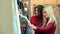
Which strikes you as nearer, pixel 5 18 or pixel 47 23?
pixel 5 18

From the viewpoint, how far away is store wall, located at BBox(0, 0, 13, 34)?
103 cm

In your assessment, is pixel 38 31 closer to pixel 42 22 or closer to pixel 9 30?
pixel 42 22

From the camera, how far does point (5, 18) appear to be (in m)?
1.04

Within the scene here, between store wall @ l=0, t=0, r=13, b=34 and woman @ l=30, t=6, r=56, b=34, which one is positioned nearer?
store wall @ l=0, t=0, r=13, b=34

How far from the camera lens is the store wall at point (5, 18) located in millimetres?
1025

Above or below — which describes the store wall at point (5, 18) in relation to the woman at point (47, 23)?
above

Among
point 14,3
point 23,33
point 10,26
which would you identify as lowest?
point 23,33

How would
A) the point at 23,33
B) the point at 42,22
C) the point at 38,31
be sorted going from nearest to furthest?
1. the point at 23,33
2. the point at 38,31
3. the point at 42,22

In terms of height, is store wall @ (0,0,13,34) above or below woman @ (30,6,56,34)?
above

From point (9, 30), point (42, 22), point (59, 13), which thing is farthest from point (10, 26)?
point (59, 13)

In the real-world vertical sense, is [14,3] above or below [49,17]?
above

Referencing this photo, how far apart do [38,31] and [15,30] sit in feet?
4.41

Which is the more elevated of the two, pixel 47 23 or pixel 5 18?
pixel 5 18

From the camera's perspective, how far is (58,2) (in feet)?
13.1
